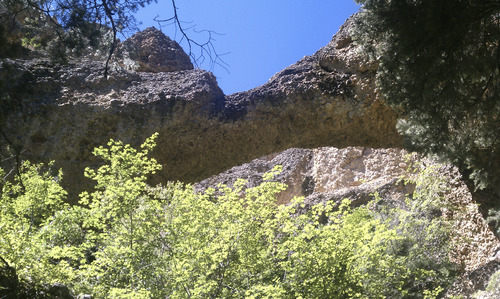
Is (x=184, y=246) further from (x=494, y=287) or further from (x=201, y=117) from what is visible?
(x=494, y=287)

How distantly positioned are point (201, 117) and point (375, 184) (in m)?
8.81

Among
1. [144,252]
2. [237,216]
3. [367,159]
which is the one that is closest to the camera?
[144,252]

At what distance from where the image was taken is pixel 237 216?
8.58 metres

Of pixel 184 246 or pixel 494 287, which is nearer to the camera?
pixel 184 246

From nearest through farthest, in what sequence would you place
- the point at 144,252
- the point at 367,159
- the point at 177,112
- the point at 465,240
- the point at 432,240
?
1. the point at 177,112
2. the point at 144,252
3. the point at 465,240
4. the point at 432,240
5. the point at 367,159

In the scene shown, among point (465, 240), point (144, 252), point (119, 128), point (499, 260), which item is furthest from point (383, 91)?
point (465, 240)

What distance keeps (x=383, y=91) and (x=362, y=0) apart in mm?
1087

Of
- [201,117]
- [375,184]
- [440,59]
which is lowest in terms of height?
[440,59]

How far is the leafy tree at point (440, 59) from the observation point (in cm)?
395

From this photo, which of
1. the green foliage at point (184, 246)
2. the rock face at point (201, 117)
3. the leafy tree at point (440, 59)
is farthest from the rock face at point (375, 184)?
the leafy tree at point (440, 59)

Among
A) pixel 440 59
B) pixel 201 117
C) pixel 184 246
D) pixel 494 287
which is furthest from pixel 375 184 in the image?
pixel 440 59

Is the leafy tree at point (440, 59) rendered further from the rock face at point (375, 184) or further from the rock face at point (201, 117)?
the rock face at point (375, 184)

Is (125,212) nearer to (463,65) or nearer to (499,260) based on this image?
(463,65)

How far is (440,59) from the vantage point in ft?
13.9
